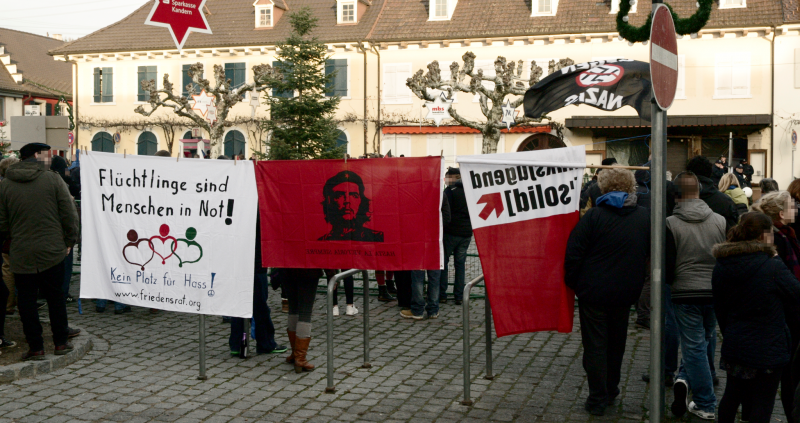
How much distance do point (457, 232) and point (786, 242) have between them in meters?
5.10

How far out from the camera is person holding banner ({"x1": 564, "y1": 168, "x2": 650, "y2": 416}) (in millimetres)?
5551

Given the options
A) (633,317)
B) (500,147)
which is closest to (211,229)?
(633,317)

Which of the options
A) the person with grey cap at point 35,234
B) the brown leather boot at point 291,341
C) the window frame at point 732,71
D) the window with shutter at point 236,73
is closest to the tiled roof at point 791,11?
the window frame at point 732,71

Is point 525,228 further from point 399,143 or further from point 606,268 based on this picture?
point 399,143

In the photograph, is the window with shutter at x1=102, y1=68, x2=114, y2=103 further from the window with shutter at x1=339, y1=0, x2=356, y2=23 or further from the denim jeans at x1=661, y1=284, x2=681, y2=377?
the denim jeans at x1=661, y1=284, x2=681, y2=377

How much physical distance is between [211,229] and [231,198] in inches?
12.8

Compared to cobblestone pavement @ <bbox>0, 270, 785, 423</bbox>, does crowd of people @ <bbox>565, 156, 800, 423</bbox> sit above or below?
above

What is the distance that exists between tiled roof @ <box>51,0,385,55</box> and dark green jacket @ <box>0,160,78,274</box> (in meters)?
29.3

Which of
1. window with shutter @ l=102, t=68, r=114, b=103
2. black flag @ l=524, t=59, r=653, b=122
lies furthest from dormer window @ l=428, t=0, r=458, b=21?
black flag @ l=524, t=59, r=653, b=122

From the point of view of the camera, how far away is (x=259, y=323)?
7547mm

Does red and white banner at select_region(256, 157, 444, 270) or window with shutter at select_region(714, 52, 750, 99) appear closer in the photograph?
red and white banner at select_region(256, 157, 444, 270)

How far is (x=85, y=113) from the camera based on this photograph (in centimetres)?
4016

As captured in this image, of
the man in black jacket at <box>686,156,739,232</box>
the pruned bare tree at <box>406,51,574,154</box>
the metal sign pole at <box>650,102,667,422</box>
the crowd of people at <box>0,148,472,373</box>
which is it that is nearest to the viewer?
the metal sign pole at <box>650,102,667,422</box>

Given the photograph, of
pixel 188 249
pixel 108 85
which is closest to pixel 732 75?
pixel 188 249
